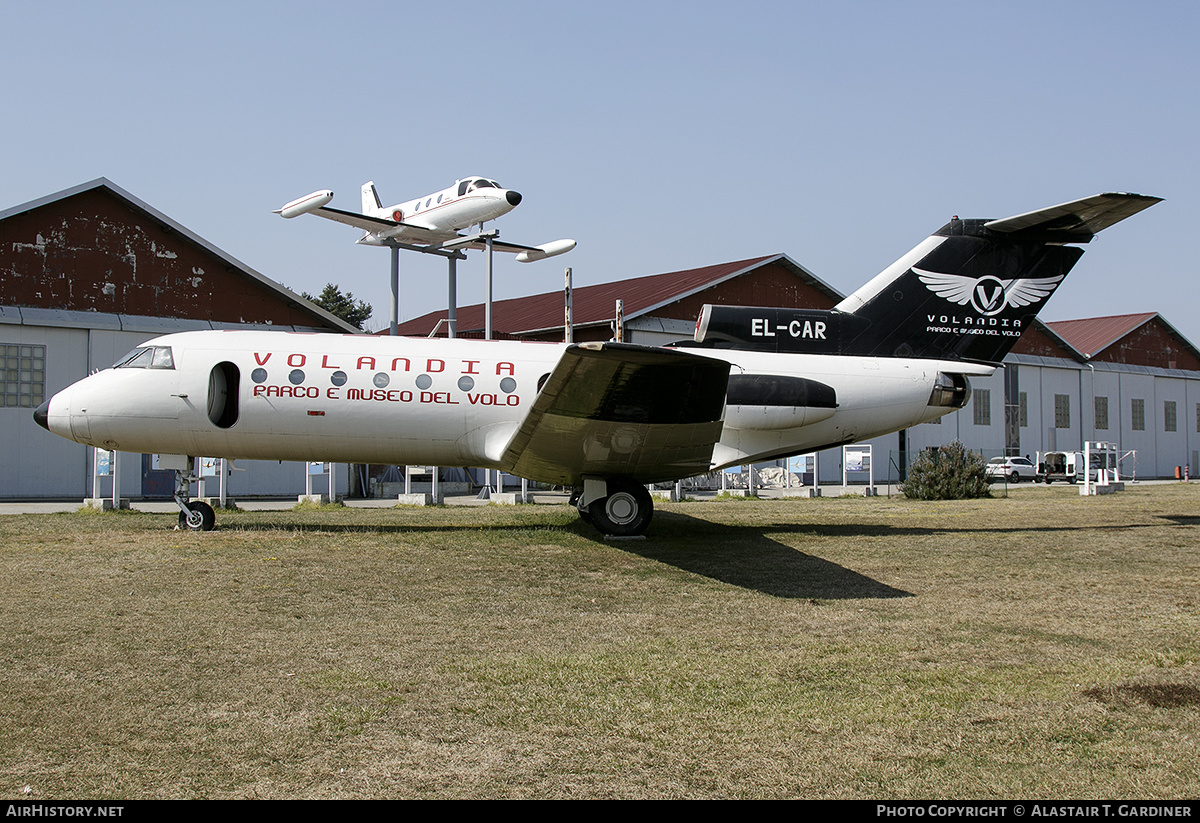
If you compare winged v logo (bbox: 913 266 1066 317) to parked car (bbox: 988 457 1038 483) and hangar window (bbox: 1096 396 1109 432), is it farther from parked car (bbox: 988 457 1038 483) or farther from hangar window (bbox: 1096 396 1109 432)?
hangar window (bbox: 1096 396 1109 432)

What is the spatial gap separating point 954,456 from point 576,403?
1857 cm

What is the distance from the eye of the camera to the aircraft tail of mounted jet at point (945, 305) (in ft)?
49.4

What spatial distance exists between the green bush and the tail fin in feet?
61.5

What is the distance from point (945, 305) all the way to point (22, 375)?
2402 centimetres

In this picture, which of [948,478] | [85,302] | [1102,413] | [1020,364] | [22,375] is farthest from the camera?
[1102,413]

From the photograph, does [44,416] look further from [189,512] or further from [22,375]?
[22,375]

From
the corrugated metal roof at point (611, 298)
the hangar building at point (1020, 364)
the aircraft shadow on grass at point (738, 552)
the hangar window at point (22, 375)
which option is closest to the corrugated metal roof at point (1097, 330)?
the hangar building at point (1020, 364)

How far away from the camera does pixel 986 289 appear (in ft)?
50.1

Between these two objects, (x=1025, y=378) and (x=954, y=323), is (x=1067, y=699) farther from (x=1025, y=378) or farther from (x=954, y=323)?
(x=1025, y=378)

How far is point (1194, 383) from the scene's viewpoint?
187ft

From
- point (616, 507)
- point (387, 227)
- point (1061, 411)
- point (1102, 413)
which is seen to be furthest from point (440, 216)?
point (1102, 413)

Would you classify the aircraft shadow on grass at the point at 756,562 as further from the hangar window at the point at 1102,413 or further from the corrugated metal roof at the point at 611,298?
the hangar window at the point at 1102,413

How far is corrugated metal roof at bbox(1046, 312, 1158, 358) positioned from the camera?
53.1 meters
